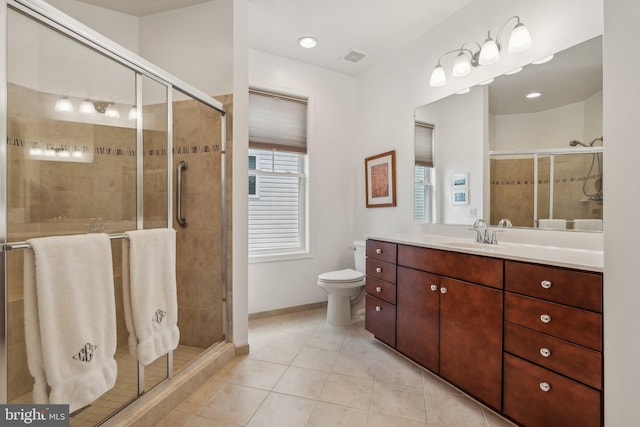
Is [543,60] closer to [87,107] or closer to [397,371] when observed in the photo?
[397,371]

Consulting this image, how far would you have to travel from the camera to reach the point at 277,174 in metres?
3.14

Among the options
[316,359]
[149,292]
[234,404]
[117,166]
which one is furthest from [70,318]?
[316,359]

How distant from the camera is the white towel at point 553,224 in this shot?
176 cm

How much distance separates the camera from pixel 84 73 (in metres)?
1.88

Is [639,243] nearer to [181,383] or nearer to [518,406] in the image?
[518,406]

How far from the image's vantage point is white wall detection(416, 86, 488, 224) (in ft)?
7.19

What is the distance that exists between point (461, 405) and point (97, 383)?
178 cm

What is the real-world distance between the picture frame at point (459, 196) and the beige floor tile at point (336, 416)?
5.25 feet

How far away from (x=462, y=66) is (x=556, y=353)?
1.94m

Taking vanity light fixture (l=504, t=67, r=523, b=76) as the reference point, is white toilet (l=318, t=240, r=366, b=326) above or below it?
below

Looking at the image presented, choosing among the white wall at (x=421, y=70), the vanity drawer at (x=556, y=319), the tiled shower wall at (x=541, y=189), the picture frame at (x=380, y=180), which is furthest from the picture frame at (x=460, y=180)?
the vanity drawer at (x=556, y=319)

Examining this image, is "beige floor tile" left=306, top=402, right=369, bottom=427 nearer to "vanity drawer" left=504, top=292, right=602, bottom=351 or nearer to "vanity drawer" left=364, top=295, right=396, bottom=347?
"vanity drawer" left=364, top=295, right=396, bottom=347

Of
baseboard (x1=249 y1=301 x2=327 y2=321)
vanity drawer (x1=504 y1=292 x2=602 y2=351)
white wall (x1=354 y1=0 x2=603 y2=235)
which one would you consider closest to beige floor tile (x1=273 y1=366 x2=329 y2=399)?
baseboard (x1=249 y1=301 x2=327 y2=321)

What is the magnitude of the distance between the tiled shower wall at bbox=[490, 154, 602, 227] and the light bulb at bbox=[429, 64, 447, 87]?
0.79 metres
